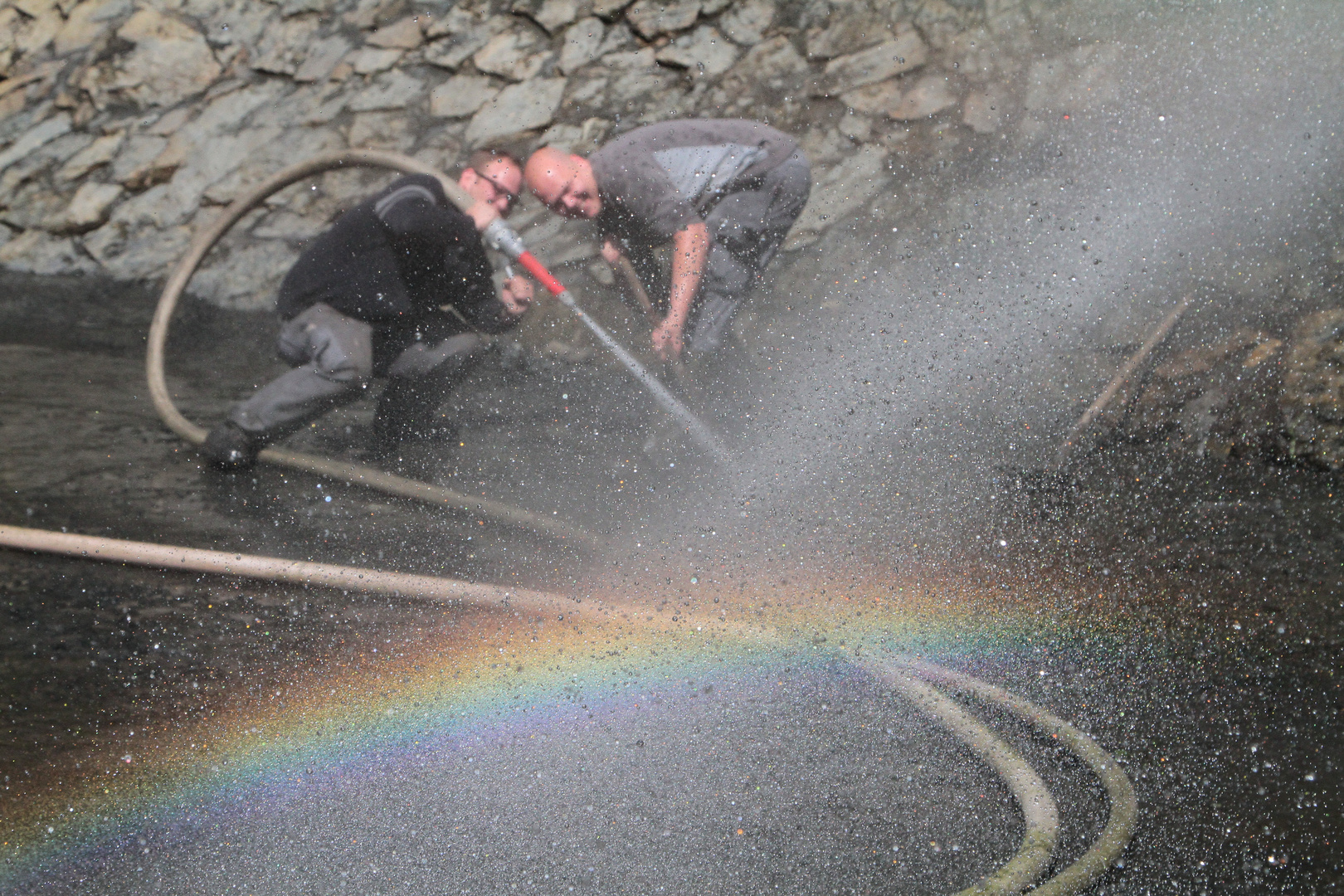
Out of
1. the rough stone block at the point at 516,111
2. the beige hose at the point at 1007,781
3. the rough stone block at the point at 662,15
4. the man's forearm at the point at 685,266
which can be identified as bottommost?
the beige hose at the point at 1007,781

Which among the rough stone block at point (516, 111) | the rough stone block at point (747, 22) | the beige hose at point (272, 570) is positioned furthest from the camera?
Result: the rough stone block at point (747, 22)

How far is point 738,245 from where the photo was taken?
2.12 metres

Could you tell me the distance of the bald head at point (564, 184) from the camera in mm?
2006

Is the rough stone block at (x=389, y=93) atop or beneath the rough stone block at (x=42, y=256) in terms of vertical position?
atop

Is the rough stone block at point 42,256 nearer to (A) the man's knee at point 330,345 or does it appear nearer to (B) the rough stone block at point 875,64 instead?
(A) the man's knee at point 330,345

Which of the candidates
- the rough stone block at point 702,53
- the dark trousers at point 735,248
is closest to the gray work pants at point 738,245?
the dark trousers at point 735,248

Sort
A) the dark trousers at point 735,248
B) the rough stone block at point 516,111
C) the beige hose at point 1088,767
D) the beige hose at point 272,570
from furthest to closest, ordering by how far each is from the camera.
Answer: the rough stone block at point 516,111
the dark trousers at point 735,248
the beige hose at point 272,570
the beige hose at point 1088,767

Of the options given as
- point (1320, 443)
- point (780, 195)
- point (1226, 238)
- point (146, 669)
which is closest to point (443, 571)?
point (146, 669)

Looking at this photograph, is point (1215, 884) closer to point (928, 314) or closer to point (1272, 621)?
point (1272, 621)

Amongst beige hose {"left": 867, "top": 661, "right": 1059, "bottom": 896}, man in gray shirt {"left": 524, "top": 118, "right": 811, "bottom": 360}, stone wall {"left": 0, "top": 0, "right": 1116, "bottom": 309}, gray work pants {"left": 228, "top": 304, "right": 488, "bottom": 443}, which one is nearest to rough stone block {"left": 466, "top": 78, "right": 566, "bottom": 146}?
stone wall {"left": 0, "top": 0, "right": 1116, "bottom": 309}

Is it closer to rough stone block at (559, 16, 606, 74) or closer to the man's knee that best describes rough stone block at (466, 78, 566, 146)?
rough stone block at (559, 16, 606, 74)

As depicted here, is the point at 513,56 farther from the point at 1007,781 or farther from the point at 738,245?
the point at 1007,781

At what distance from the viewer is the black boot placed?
6.17 feet

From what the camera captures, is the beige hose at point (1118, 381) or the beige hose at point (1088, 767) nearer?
the beige hose at point (1088, 767)
